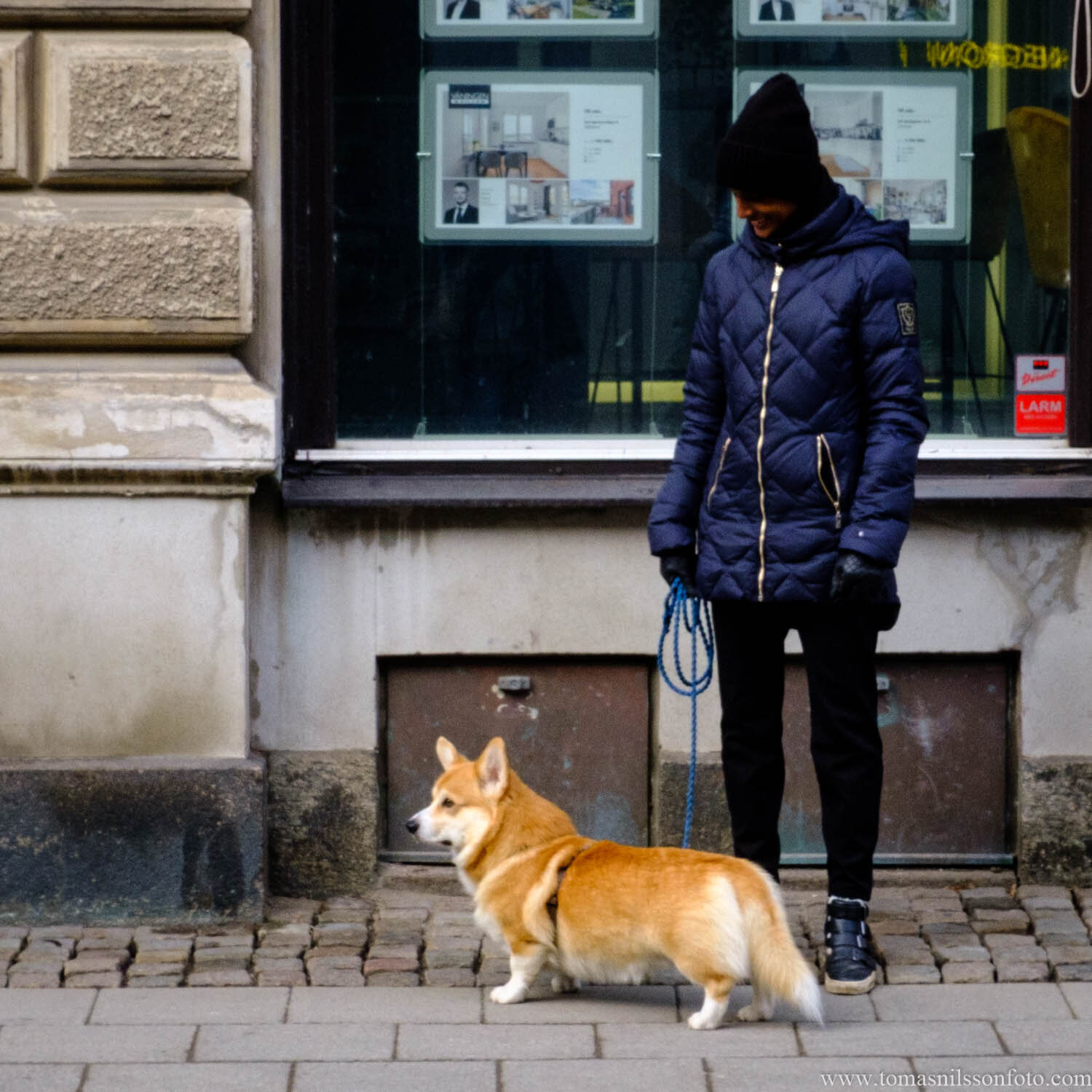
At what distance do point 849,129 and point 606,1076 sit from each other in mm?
3086

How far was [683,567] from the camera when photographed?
15.5 feet

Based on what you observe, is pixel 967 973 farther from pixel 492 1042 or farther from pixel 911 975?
pixel 492 1042

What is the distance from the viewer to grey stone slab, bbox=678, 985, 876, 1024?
442cm

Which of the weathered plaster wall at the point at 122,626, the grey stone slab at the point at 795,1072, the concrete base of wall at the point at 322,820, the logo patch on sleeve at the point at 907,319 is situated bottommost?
the grey stone slab at the point at 795,1072

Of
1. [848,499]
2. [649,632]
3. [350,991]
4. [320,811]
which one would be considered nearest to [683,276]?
[649,632]

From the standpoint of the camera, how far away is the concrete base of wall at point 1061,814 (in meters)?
5.62

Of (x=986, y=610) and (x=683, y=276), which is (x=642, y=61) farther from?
(x=986, y=610)

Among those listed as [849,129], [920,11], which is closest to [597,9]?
[849,129]

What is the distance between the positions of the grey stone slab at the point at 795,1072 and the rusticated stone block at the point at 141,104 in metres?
2.76

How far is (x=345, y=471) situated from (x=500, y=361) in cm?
60

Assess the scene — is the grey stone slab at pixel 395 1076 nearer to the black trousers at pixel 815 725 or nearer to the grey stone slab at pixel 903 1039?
the grey stone slab at pixel 903 1039

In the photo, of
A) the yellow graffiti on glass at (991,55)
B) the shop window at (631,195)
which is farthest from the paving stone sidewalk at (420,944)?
the yellow graffiti on glass at (991,55)

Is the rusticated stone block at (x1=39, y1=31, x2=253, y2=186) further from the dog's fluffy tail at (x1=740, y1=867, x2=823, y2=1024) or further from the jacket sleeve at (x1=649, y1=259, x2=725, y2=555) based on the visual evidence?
the dog's fluffy tail at (x1=740, y1=867, x2=823, y2=1024)

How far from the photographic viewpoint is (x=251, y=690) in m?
5.58
